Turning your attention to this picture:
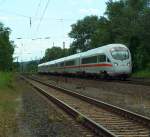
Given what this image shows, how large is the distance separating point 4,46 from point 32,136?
62.8 meters

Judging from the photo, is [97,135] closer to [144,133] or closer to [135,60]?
[144,133]

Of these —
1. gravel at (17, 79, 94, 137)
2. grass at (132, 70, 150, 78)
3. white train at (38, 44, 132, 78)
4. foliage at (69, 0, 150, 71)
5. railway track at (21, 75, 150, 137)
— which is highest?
foliage at (69, 0, 150, 71)

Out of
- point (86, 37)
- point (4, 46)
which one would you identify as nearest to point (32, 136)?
point (4, 46)

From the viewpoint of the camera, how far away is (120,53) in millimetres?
39969

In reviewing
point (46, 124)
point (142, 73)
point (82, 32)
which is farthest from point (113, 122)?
point (82, 32)

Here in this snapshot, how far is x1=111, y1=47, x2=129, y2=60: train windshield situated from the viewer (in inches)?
1556

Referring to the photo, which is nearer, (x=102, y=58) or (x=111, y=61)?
(x=111, y=61)

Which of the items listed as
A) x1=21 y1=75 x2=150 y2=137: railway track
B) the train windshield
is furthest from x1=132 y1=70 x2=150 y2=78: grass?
x1=21 y1=75 x2=150 y2=137: railway track

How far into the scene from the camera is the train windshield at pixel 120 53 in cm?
3953

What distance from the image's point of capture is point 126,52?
4041cm

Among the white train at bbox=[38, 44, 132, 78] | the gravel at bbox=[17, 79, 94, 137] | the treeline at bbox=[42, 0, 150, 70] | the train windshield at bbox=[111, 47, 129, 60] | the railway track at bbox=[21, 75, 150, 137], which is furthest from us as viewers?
the treeline at bbox=[42, 0, 150, 70]

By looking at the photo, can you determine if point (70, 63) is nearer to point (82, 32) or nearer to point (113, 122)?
point (113, 122)

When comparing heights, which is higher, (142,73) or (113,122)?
(142,73)

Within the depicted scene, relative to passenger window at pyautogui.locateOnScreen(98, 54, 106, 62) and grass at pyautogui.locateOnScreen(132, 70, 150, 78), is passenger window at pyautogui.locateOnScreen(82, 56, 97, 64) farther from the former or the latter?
grass at pyautogui.locateOnScreen(132, 70, 150, 78)
